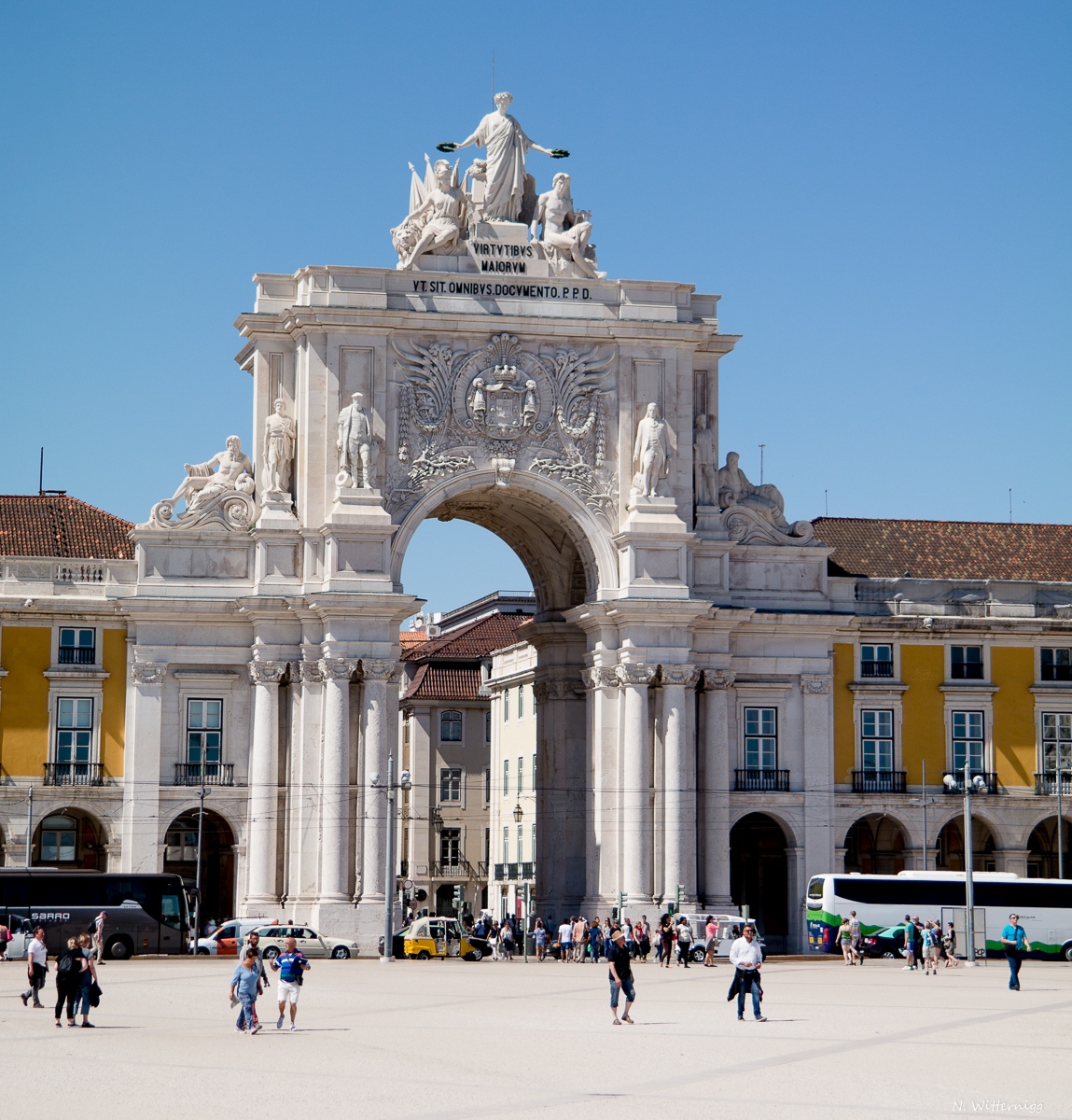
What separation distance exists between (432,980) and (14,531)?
96.7 feet

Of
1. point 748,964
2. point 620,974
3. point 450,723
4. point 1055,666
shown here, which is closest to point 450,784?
point 450,723

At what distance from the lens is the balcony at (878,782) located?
7494 centimetres

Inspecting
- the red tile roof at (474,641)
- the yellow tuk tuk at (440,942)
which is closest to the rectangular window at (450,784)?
the red tile roof at (474,641)

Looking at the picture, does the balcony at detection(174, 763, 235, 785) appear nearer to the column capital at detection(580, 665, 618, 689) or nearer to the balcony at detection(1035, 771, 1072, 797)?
the column capital at detection(580, 665, 618, 689)

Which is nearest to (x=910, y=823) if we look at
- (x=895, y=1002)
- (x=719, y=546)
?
(x=719, y=546)

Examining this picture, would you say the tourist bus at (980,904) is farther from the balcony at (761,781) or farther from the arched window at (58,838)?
the arched window at (58,838)

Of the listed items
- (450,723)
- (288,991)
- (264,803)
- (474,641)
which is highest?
(474,641)

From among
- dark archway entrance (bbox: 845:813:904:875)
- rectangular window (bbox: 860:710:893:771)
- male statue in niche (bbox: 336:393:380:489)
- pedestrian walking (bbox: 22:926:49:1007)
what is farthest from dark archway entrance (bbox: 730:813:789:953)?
pedestrian walking (bbox: 22:926:49:1007)

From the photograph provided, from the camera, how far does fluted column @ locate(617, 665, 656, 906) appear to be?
228 feet

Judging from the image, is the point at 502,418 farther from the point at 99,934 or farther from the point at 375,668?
the point at 99,934

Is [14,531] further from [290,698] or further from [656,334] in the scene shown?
[656,334]

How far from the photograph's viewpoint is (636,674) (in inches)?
2749

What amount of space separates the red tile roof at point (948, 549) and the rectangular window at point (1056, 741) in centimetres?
603

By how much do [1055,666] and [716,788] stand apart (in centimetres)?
1397
